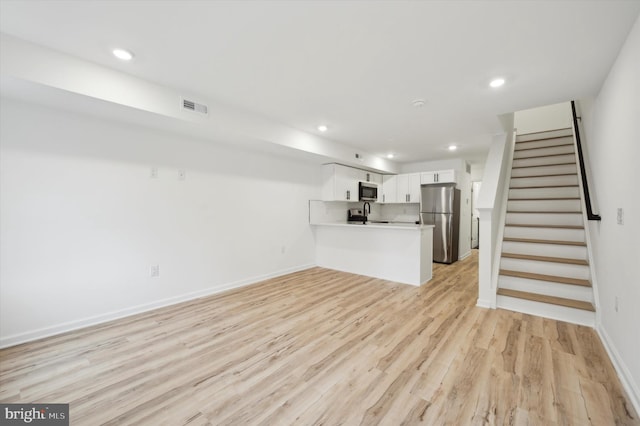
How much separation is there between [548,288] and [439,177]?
11.3 ft

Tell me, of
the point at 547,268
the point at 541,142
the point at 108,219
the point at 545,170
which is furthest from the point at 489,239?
the point at 108,219

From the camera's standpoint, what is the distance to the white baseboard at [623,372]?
162 cm

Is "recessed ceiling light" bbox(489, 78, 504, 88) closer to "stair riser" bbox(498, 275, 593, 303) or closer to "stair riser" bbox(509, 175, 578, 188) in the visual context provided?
"stair riser" bbox(498, 275, 593, 303)

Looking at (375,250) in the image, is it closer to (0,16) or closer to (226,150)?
(226,150)

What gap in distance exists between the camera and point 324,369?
2.01m

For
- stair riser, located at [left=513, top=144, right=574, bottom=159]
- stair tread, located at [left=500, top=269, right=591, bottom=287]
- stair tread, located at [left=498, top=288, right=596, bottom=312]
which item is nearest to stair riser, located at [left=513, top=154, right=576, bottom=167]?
stair riser, located at [left=513, top=144, right=574, bottom=159]

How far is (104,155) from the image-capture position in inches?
113

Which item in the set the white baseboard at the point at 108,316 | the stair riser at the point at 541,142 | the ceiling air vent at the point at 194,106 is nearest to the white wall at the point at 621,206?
the stair riser at the point at 541,142

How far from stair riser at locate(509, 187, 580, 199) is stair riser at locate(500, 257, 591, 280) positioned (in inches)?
53.8

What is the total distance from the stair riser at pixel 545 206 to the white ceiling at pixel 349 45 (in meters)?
1.71

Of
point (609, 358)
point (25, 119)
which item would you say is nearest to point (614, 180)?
point (609, 358)

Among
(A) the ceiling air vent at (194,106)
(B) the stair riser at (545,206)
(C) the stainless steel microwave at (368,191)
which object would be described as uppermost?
(A) the ceiling air vent at (194,106)

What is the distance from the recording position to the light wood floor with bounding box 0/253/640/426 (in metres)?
1.58

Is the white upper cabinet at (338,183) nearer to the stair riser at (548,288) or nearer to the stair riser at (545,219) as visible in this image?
the stair riser at (545,219)
